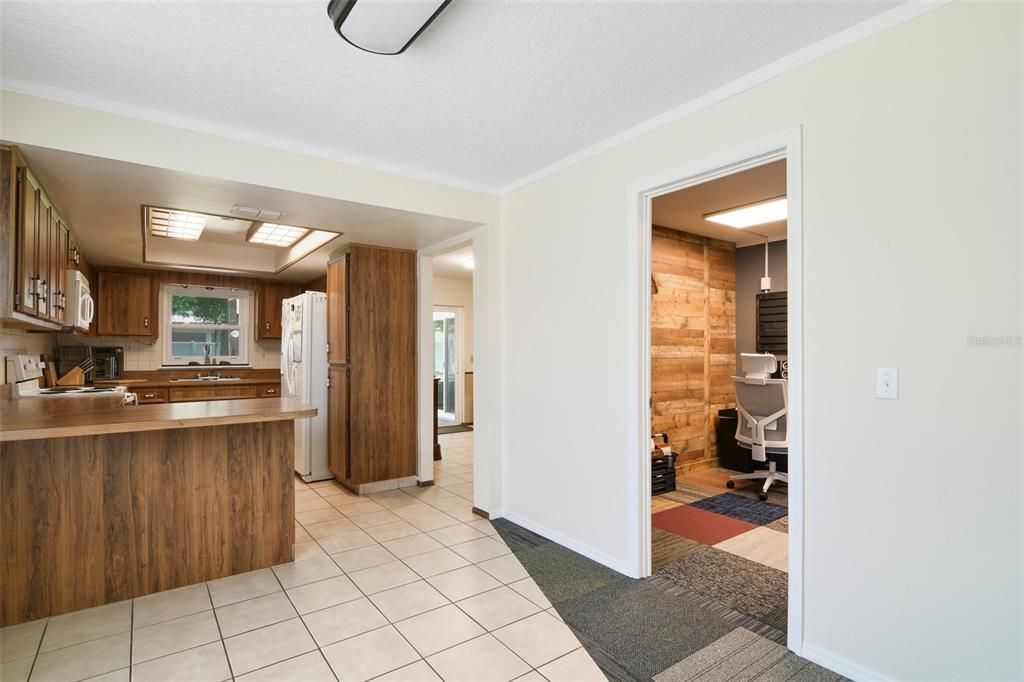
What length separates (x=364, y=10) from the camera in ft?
5.79

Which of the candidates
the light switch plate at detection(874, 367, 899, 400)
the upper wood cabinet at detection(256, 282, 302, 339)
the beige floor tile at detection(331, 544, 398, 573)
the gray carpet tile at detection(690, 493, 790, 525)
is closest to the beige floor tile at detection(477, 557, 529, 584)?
the beige floor tile at detection(331, 544, 398, 573)

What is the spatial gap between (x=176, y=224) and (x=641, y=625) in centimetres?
496

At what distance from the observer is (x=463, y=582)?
9.21 ft

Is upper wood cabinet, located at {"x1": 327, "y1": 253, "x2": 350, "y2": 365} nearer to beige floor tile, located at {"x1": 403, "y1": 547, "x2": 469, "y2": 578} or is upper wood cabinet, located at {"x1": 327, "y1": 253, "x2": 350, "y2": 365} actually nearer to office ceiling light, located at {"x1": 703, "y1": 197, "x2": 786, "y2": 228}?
beige floor tile, located at {"x1": 403, "y1": 547, "x2": 469, "y2": 578}

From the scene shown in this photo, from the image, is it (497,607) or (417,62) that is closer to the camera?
(417,62)

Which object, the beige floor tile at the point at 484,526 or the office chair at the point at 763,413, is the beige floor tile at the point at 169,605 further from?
the office chair at the point at 763,413

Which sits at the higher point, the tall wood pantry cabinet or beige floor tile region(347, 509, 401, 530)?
the tall wood pantry cabinet

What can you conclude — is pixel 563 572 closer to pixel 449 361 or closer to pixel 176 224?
pixel 176 224

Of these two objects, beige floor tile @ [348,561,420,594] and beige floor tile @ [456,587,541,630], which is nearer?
beige floor tile @ [456,587,541,630]

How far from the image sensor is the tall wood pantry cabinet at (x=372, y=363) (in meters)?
4.50

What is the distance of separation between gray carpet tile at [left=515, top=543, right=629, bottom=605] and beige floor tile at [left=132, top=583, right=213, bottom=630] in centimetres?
166

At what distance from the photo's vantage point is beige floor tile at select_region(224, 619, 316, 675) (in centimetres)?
209

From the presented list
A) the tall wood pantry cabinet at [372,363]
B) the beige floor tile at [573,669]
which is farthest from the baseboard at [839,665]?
the tall wood pantry cabinet at [372,363]

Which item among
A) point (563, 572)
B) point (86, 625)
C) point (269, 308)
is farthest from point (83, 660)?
point (269, 308)
